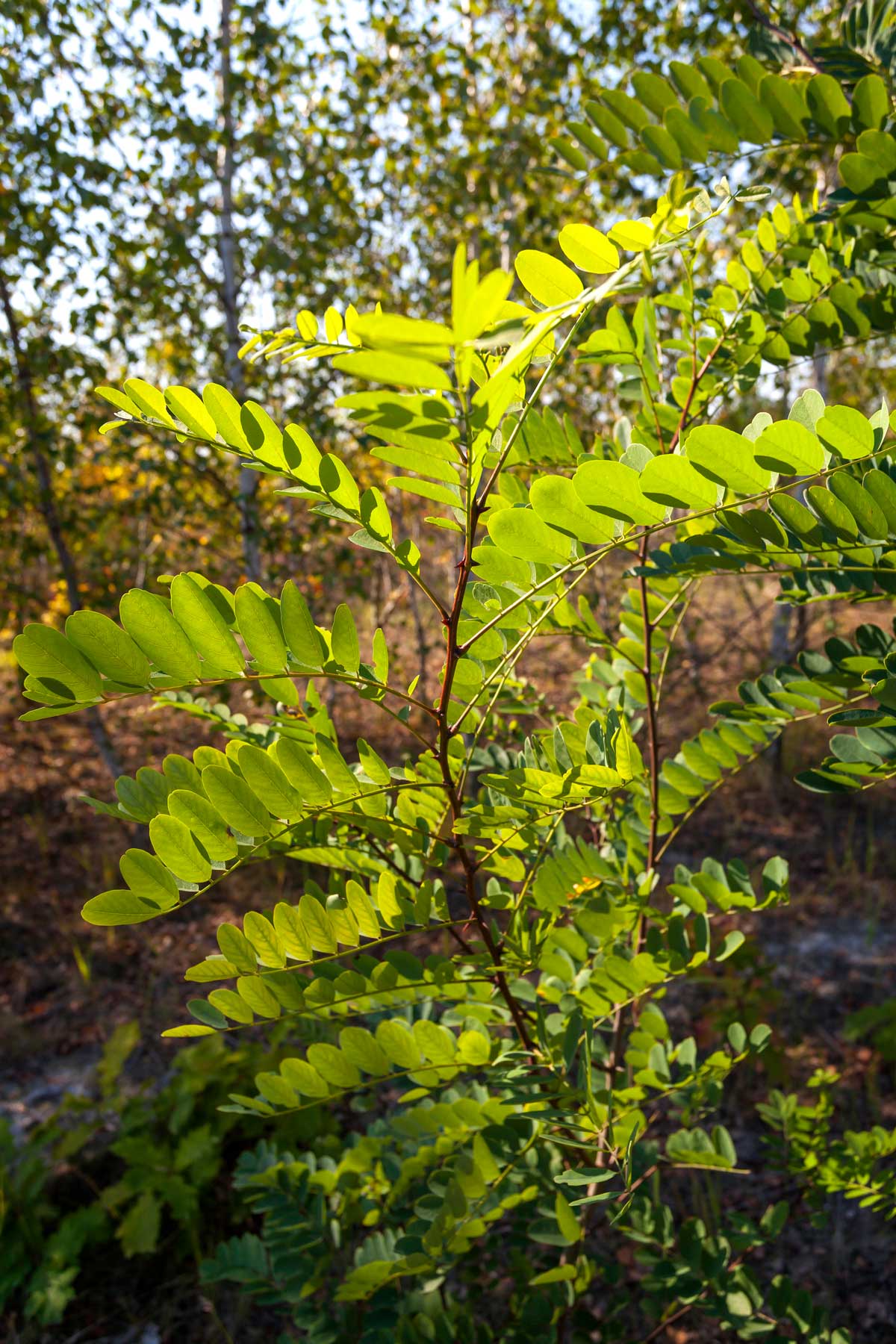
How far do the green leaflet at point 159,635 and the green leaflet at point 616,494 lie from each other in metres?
0.29

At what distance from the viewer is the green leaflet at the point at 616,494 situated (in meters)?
0.54

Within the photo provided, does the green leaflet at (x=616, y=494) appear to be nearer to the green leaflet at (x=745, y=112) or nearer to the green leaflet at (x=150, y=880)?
the green leaflet at (x=150, y=880)

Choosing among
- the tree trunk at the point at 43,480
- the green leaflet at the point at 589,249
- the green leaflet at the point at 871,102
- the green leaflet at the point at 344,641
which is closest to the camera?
the green leaflet at the point at 589,249

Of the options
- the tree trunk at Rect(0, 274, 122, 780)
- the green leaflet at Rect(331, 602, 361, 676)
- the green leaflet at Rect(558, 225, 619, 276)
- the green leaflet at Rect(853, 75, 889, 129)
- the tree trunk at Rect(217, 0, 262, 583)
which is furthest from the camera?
the tree trunk at Rect(0, 274, 122, 780)

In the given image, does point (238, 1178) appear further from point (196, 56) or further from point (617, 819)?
point (196, 56)

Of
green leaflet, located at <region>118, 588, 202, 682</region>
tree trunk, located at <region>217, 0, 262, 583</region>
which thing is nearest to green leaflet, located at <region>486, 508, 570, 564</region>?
green leaflet, located at <region>118, 588, 202, 682</region>

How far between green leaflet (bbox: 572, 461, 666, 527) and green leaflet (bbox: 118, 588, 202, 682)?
293 mm

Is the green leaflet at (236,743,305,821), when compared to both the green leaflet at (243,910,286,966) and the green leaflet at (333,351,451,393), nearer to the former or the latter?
the green leaflet at (243,910,286,966)

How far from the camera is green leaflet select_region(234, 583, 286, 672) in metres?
0.59

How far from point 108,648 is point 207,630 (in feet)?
0.22

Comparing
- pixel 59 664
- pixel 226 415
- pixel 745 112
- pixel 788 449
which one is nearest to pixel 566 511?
pixel 788 449

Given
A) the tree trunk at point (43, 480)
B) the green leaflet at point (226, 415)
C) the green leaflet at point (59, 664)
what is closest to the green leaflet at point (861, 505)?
the green leaflet at point (226, 415)

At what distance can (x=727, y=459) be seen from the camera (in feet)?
1.77

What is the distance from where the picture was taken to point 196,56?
3.52m
